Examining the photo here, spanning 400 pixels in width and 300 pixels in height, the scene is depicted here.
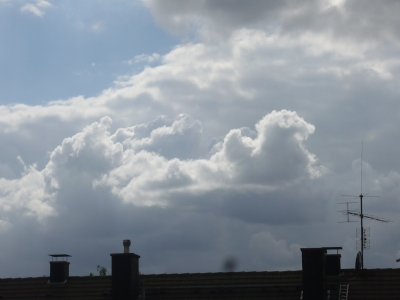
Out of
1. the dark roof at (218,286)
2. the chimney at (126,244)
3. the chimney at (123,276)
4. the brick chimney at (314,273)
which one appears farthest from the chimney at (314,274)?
the chimney at (126,244)

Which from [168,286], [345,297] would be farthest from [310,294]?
[168,286]

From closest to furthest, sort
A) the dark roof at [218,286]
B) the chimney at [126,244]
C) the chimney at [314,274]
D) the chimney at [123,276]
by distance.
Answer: the chimney at [314,274] < the dark roof at [218,286] < the chimney at [123,276] < the chimney at [126,244]

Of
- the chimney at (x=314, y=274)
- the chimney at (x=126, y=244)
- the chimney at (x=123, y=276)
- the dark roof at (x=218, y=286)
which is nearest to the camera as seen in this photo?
the chimney at (x=314, y=274)

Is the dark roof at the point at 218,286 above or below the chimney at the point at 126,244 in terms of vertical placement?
below

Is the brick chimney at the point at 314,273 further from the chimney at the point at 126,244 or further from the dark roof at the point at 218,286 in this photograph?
the chimney at the point at 126,244

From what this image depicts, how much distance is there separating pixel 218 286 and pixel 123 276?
15.0 feet

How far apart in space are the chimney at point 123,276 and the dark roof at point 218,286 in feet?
5.00

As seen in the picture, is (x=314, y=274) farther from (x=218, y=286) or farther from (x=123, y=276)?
(x=123, y=276)

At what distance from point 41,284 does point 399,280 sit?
17.8 m

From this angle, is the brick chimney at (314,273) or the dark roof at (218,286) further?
the dark roof at (218,286)

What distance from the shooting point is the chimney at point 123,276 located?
32812 millimetres

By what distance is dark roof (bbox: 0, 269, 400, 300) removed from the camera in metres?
32.4

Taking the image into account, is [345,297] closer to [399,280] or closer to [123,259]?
[399,280]

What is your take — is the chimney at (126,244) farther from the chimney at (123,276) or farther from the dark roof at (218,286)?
the dark roof at (218,286)
